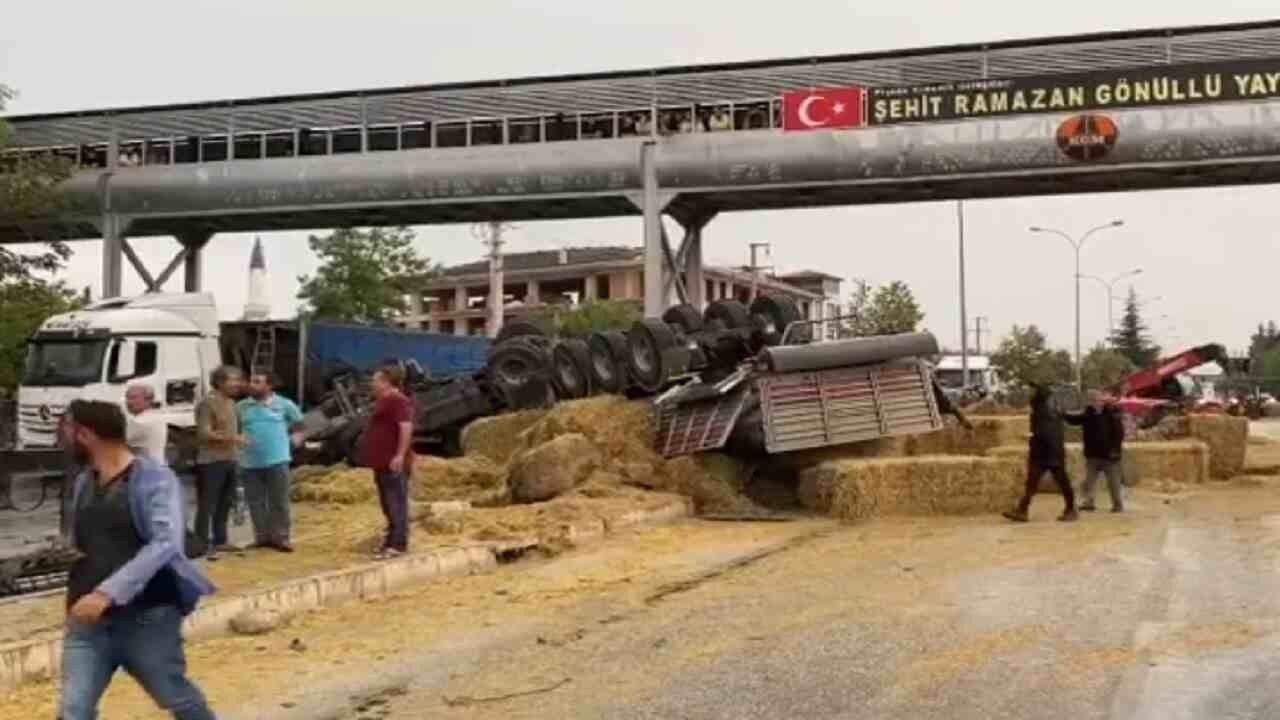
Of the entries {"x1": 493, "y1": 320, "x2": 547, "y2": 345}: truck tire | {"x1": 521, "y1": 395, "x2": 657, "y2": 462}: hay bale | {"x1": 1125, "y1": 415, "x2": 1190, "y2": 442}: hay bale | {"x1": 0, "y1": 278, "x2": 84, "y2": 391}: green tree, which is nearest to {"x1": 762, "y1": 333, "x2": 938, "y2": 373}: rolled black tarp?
{"x1": 521, "y1": 395, "x2": 657, "y2": 462}: hay bale

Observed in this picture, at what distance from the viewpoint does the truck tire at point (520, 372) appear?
2456 centimetres

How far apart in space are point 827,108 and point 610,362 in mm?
12111

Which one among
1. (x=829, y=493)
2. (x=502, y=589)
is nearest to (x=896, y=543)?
(x=829, y=493)

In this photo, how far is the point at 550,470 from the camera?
18.0m

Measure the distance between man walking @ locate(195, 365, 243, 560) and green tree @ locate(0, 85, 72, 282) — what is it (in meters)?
23.3

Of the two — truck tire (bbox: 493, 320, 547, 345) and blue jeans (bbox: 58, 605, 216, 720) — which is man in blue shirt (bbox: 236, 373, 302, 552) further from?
truck tire (bbox: 493, 320, 547, 345)

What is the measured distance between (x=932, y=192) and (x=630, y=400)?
16491 millimetres

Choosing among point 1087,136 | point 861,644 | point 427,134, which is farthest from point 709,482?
point 427,134

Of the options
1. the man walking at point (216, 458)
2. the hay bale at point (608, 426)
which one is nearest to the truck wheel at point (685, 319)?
the hay bale at point (608, 426)

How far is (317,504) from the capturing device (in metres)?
18.3

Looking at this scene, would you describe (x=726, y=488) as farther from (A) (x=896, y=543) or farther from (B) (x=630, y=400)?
(A) (x=896, y=543)

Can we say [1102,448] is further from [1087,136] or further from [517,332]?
[1087,136]

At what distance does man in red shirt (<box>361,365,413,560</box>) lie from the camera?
1263cm

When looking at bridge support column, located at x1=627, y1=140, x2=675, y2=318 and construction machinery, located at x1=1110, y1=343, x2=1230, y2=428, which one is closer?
construction machinery, located at x1=1110, y1=343, x2=1230, y2=428
